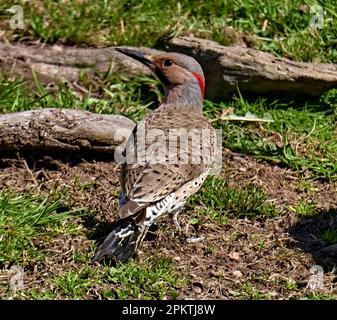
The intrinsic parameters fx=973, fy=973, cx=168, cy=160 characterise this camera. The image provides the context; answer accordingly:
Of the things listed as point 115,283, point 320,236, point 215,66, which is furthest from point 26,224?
point 215,66

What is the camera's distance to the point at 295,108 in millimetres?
9156

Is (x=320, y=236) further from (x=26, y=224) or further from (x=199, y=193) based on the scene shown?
(x=26, y=224)

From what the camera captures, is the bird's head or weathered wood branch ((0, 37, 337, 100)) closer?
the bird's head

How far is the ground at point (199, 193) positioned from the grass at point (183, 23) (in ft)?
0.04

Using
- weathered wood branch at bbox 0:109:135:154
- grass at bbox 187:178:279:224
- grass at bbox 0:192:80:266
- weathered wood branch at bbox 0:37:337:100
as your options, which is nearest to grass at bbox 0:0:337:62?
weathered wood branch at bbox 0:37:337:100

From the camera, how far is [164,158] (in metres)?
7.21

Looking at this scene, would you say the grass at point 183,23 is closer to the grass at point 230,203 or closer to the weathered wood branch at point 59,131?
the weathered wood branch at point 59,131

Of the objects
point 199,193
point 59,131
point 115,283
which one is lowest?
point 199,193

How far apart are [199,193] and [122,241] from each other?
1293mm

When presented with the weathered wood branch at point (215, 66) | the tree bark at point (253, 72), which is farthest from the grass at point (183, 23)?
the tree bark at point (253, 72)

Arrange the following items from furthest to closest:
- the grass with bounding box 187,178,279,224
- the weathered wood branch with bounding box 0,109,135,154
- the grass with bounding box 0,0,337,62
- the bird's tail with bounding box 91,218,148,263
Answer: the grass with bounding box 0,0,337,62, the weathered wood branch with bounding box 0,109,135,154, the grass with bounding box 187,178,279,224, the bird's tail with bounding box 91,218,148,263

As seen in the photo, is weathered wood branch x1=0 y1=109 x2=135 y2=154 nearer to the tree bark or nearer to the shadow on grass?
the tree bark

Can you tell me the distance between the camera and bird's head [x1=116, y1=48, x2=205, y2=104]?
320 inches

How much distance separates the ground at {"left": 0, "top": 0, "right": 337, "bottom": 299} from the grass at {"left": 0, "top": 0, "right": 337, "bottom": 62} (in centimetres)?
1
